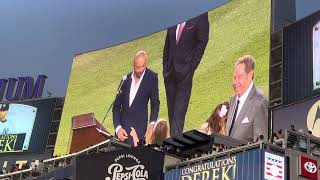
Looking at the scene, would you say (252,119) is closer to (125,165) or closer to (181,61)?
(181,61)

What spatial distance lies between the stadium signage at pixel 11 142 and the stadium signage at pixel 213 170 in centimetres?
3131

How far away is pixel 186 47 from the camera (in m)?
44.1

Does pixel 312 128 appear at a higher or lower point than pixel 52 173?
higher

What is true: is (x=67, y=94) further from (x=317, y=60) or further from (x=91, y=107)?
(x=317, y=60)


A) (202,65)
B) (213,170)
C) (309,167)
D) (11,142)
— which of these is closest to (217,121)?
(202,65)

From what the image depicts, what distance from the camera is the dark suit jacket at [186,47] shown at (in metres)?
43.0

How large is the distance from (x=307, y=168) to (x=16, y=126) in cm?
3782

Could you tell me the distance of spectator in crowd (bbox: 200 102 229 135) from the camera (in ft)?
123

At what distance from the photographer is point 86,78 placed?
52.8m

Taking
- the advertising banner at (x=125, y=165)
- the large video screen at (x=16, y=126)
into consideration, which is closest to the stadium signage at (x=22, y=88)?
Result: the large video screen at (x=16, y=126)

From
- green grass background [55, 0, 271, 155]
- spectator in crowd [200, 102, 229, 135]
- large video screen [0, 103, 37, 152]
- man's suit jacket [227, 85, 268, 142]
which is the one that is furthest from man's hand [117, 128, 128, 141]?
large video screen [0, 103, 37, 152]

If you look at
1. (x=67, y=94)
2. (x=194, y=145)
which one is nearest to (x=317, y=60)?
(x=194, y=145)

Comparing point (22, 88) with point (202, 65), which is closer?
point (202, 65)

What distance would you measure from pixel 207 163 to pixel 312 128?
33.4ft
